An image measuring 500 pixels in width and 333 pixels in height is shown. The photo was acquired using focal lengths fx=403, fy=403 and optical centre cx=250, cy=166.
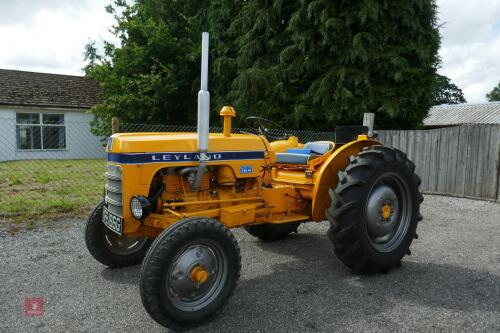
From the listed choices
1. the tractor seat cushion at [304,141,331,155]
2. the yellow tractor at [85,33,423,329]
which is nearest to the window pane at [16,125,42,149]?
the yellow tractor at [85,33,423,329]

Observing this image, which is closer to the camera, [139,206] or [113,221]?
[139,206]

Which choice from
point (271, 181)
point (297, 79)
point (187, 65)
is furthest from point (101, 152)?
point (271, 181)

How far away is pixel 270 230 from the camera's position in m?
4.93

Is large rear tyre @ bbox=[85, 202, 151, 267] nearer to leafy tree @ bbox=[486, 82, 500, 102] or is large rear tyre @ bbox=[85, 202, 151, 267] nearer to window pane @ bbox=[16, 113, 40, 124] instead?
window pane @ bbox=[16, 113, 40, 124]

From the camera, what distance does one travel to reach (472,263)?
4.32m

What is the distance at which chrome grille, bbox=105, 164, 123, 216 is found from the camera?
129 inches

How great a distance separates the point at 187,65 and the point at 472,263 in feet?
42.1

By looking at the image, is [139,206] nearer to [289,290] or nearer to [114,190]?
[114,190]

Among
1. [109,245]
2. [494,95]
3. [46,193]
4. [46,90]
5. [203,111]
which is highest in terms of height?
[494,95]

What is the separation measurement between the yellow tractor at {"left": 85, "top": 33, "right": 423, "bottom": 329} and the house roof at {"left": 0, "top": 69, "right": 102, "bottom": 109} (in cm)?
1461

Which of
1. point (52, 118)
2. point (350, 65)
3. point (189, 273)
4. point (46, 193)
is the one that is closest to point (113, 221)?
point (189, 273)

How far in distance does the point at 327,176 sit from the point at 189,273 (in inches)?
71.8

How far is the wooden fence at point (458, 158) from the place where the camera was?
8102mm

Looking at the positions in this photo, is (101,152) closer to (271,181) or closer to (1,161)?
(1,161)
